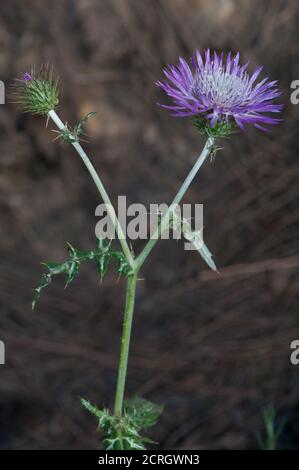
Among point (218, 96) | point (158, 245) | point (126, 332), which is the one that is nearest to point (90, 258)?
point (126, 332)

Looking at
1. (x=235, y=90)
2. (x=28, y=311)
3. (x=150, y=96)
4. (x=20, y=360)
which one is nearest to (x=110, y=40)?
(x=150, y=96)

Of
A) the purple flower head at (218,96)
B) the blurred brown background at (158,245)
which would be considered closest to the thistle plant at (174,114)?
the purple flower head at (218,96)

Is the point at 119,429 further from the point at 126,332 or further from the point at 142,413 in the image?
the point at 126,332

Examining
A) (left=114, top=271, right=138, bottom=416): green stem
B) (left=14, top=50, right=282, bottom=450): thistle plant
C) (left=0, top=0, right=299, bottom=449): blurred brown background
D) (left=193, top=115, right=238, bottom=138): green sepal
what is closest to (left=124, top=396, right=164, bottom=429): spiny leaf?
(left=14, top=50, right=282, bottom=450): thistle plant

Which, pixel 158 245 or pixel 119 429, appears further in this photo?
pixel 158 245

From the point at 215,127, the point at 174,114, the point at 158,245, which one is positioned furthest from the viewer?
the point at 158,245

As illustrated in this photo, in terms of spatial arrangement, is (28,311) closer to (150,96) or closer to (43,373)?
(43,373)
